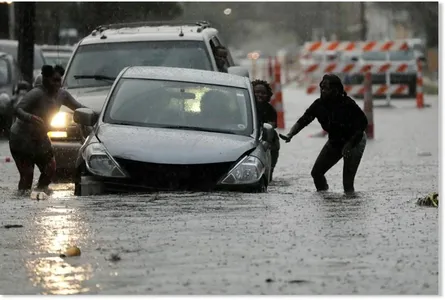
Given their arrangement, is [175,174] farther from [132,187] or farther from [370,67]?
[370,67]

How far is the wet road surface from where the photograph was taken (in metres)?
8.16

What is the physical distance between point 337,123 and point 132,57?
3.57 m

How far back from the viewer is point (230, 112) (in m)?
13.5

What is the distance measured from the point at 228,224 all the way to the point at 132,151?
1987 millimetres

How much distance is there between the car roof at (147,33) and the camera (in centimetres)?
1684

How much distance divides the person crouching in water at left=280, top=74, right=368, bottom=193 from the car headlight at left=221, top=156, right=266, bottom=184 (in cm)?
136

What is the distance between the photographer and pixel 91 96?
1561 centimetres

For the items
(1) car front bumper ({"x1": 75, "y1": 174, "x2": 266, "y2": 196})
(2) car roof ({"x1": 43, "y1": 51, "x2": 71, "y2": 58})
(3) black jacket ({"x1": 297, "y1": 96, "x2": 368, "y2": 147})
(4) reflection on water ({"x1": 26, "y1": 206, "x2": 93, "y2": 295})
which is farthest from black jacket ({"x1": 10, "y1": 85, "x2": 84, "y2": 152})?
(2) car roof ({"x1": 43, "y1": 51, "x2": 71, "y2": 58})

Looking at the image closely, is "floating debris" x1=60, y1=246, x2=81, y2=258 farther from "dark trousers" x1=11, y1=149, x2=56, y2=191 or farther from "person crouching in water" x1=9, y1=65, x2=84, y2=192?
"dark trousers" x1=11, y1=149, x2=56, y2=191

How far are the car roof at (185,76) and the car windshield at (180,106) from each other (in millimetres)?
82

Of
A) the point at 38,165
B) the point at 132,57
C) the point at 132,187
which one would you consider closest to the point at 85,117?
the point at 132,187

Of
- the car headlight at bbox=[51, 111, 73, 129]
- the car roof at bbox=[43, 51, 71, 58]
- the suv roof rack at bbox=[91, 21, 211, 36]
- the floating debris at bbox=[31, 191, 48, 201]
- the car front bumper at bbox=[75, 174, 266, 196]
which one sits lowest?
the car roof at bbox=[43, 51, 71, 58]

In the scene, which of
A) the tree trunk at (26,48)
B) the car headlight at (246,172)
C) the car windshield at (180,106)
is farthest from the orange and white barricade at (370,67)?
the car headlight at (246,172)

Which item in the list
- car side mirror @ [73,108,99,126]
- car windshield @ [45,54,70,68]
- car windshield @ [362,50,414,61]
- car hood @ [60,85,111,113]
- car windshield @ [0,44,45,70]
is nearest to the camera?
car side mirror @ [73,108,99,126]
